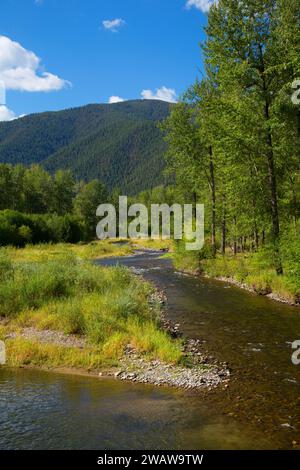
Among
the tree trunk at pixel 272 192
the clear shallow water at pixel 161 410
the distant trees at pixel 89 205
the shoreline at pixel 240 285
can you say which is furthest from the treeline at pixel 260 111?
the distant trees at pixel 89 205

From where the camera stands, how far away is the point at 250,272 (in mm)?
31312

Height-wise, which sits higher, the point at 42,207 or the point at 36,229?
the point at 42,207

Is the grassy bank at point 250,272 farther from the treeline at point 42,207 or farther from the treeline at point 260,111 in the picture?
the treeline at point 42,207

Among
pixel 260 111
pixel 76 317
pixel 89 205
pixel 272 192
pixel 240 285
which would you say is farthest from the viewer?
pixel 89 205

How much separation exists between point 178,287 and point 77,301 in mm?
13146

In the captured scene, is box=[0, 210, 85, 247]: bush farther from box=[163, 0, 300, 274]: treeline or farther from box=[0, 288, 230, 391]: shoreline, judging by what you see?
box=[0, 288, 230, 391]: shoreline

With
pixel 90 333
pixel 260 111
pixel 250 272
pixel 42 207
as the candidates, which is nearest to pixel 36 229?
pixel 42 207

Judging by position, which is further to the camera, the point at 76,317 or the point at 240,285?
the point at 240,285

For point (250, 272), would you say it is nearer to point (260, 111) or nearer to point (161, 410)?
point (260, 111)

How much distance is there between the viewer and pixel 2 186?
9912 centimetres

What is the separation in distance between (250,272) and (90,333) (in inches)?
715

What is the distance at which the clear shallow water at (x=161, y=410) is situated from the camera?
9328 millimetres

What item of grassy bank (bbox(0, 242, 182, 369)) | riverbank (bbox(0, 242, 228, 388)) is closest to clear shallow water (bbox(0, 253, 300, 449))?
riverbank (bbox(0, 242, 228, 388))

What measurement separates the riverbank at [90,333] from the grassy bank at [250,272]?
8013 mm
